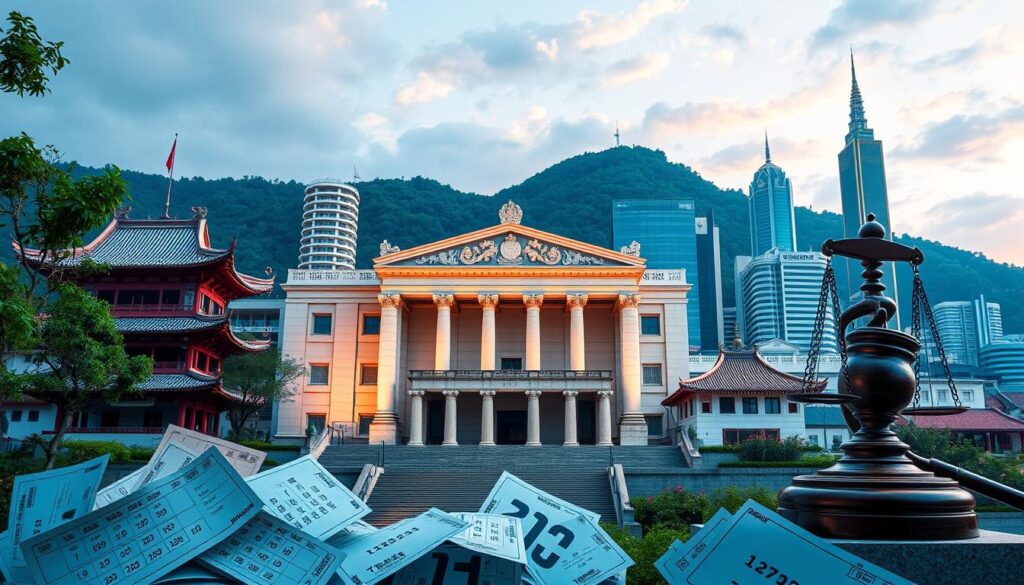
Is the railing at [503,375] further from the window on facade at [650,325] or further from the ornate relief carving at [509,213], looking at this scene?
the ornate relief carving at [509,213]

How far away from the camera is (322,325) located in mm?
47281

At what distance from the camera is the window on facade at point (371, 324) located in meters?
47.1

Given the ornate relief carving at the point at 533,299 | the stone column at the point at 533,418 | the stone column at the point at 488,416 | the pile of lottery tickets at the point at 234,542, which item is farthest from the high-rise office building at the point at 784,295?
Result: the pile of lottery tickets at the point at 234,542

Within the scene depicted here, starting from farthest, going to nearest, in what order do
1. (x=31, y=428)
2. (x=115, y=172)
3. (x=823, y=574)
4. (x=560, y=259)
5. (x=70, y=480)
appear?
(x=560, y=259), (x=31, y=428), (x=115, y=172), (x=70, y=480), (x=823, y=574)

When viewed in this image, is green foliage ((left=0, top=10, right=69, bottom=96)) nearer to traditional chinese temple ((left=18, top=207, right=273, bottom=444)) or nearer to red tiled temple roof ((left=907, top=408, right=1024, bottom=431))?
traditional chinese temple ((left=18, top=207, right=273, bottom=444))

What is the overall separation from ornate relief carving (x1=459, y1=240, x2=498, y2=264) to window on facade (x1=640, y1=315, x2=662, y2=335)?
1035cm

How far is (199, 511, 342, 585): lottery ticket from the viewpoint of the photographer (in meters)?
5.48

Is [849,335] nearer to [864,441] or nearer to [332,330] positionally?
[864,441]

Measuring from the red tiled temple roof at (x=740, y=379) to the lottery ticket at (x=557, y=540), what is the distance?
108 ft

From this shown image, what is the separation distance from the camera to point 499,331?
48.0 metres

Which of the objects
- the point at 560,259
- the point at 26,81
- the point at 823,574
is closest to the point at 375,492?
the point at 560,259

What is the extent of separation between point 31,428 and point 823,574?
47.1 m

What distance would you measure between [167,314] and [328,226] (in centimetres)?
8127

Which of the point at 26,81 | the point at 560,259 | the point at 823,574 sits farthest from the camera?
the point at 560,259
